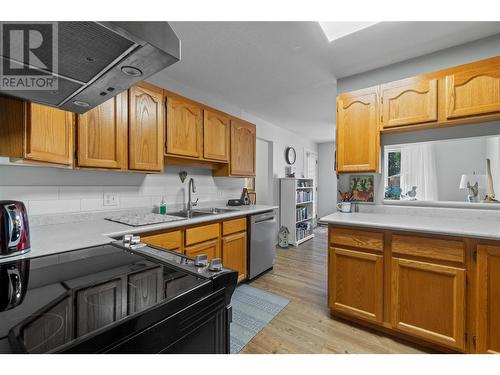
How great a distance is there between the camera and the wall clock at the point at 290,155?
16.2 ft

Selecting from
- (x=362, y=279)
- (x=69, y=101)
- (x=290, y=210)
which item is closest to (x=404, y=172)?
(x=362, y=279)

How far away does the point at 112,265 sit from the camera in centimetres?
82

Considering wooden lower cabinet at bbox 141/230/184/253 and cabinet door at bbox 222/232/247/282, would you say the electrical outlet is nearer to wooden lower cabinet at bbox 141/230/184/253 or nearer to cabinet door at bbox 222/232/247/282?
wooden lower cabinet at bbox 141/230/184/253

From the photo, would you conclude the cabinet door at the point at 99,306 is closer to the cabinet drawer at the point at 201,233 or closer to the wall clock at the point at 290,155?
the cabinet drawer at the point at 201,233

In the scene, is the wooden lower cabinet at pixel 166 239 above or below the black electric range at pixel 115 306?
below

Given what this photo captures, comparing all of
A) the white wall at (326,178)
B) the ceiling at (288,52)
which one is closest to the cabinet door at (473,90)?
the ceiling at (288,52)

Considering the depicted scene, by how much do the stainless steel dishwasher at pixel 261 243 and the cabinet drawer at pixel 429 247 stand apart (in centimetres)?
148

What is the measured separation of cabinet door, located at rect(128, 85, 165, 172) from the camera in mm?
1959

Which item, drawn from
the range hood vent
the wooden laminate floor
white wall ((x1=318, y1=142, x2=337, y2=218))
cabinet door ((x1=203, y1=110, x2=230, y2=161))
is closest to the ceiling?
cabinet door ((x1=203, y1=110, x2=230, y2=161))

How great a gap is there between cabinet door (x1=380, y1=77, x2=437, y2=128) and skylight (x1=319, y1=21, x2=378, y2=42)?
59 cm

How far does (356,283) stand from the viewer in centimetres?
187

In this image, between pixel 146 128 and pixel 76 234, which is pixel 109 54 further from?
pixel 146 128

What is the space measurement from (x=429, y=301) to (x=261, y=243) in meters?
1.71
